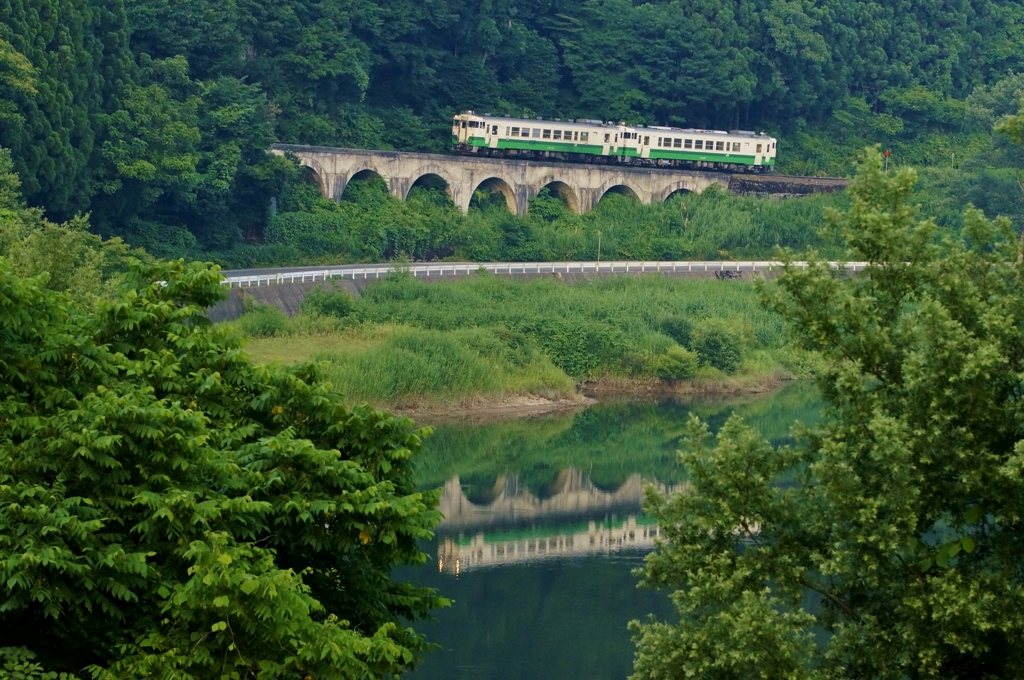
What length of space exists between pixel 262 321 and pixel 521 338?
5.71 m

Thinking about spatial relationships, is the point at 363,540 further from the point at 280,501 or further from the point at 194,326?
the point at 194,326

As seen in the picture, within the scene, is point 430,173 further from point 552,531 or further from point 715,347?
point 552,531

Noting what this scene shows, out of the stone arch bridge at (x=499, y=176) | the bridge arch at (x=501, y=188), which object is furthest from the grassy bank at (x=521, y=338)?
the bridge arch at (x=501, y=188)

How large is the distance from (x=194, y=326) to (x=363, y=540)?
2.57 metres

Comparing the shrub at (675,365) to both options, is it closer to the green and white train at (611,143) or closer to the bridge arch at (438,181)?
the bridge arch at (438,181)

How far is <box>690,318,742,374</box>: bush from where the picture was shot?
128 feet

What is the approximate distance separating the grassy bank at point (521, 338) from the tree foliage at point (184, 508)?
19.8m

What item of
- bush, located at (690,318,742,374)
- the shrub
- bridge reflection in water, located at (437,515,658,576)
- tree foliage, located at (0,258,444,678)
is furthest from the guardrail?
tree foliage, located at (0,258,444,678)

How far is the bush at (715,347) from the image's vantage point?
128ft

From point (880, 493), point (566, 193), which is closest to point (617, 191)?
point (566, 193)

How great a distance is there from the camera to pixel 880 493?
12.2 m

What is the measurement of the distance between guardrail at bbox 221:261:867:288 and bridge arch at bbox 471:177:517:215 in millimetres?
5025

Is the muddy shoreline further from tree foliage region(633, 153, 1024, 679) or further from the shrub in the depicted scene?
tree foliage region(633, 153, 1024, 679)

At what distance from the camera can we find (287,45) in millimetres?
47406
